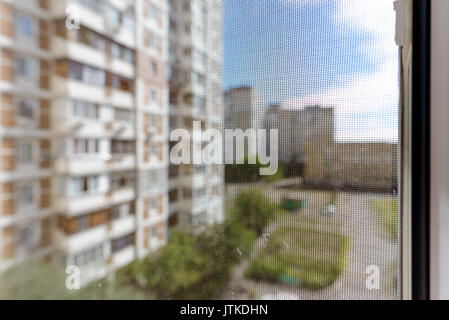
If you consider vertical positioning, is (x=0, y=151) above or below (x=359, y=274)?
above

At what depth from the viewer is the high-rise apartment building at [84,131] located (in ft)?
1.95

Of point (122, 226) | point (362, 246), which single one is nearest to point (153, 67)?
point (122, 226)

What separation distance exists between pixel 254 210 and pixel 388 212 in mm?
320

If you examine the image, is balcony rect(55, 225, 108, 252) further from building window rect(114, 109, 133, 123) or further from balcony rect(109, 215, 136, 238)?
building window rect(114, 109, 133, 123)

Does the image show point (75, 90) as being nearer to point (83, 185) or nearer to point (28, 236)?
point (83, 185)

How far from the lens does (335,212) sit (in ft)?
1.91

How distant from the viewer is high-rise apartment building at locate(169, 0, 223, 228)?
60 centimetres

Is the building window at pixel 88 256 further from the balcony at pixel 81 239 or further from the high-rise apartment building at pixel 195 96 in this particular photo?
the high-rise apartment building at pixel 195 96

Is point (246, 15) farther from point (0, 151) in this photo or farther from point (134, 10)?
point (0, 151)

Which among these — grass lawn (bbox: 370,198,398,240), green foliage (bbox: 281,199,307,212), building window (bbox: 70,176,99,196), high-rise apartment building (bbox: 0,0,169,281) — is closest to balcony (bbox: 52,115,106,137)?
high-rise apartment building (bbox: 0,0,169,281)

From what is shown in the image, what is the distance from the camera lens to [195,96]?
0.61 meters

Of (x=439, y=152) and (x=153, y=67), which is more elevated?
(x=153, y=67)
